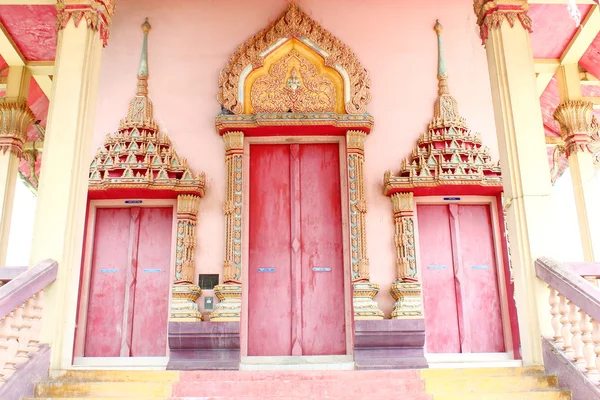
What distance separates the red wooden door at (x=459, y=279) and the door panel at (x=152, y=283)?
9.98 ft

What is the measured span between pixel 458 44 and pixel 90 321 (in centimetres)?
573

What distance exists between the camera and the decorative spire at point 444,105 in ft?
23.7

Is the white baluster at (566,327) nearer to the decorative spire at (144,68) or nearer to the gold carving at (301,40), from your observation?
the gold carving at (301,40)

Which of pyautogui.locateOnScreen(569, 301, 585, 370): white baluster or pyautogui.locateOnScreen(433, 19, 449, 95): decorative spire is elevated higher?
pyautogui.locateOnScreen(433, 19, 449, 95): decorative spire

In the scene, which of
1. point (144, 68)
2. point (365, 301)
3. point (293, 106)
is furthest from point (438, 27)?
point (144, 68)

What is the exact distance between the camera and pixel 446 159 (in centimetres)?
709

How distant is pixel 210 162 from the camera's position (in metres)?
7.20

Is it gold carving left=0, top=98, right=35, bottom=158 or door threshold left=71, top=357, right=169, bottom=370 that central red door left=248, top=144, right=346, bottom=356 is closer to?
door threshold left=71, top=357, right=169, bottom=370

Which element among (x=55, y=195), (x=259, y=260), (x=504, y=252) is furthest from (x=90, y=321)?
(x=504, y=252)

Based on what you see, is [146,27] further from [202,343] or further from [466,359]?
[466,359]

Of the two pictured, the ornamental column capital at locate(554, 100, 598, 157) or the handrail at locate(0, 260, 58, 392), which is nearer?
the handrail at locate(0, 260, 58, 392)

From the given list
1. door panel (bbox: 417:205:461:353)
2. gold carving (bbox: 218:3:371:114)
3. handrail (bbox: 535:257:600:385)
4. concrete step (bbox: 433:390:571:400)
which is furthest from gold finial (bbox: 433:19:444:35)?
concrete step (bbox: 433:390:571:400)

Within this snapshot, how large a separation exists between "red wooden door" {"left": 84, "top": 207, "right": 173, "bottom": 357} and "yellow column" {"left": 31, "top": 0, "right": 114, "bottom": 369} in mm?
2327

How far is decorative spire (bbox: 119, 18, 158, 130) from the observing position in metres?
7.22
